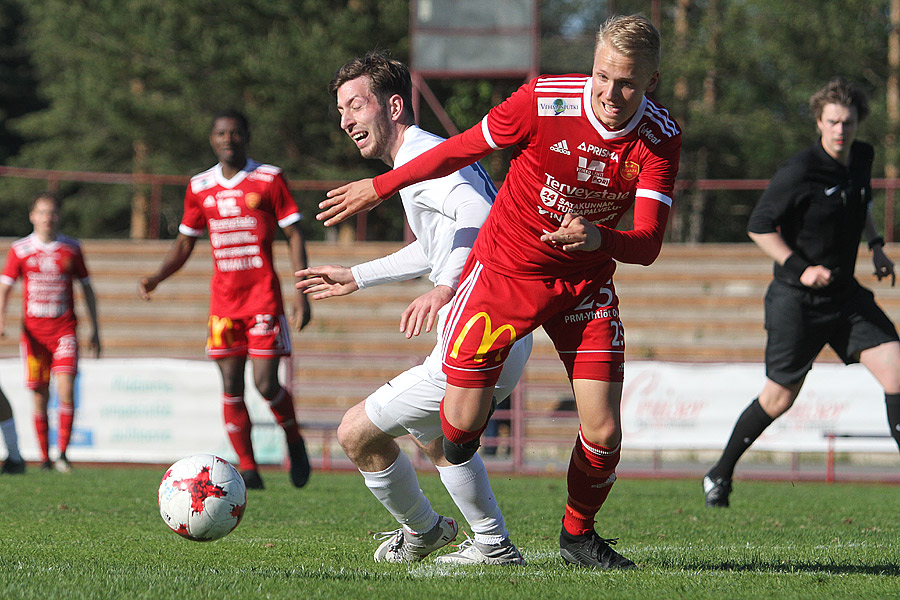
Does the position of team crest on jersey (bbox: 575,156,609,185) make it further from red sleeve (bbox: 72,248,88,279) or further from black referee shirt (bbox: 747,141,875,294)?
red sleeve (bbox: 72,248,88,279)

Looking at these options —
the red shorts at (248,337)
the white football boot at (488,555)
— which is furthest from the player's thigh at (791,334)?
the red shorts at (248,337)

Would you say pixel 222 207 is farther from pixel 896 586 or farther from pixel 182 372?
pixel 896 586

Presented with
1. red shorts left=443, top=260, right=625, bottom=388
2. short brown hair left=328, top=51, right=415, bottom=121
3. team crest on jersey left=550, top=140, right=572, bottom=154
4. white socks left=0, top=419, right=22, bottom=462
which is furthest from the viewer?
white socks left=0, top=419, right=22, bottom=462

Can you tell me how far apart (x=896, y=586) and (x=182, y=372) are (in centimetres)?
961

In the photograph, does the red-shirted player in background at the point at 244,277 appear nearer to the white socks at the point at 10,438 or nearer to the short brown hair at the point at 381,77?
the white socks at the point at 10,438

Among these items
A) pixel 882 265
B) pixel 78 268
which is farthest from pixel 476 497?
pixel 78 268

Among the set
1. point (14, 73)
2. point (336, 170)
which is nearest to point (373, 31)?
point (336, 170)

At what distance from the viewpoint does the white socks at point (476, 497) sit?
459 centimetres

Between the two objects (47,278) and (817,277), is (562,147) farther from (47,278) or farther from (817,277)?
(47,278)

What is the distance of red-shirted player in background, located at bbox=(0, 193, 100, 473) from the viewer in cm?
1044

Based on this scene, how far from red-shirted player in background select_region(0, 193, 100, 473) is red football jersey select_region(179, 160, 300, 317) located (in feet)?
8.73

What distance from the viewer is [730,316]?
17.8 m

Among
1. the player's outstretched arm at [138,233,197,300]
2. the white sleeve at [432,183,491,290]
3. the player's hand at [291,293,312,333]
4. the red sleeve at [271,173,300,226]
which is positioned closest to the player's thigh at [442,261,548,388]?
the white sleeve at [432,183,491,290]

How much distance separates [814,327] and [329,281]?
338cm
